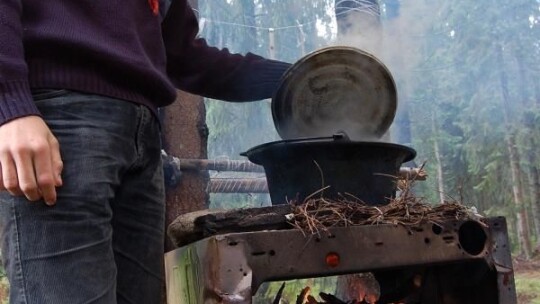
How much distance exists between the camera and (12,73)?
1.42m

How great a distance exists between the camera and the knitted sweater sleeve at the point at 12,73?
1.41 metres

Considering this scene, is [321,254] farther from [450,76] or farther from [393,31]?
[450,76]

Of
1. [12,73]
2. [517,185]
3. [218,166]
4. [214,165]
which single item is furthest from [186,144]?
[517,185]

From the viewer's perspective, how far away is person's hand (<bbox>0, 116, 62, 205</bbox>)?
1.36 m

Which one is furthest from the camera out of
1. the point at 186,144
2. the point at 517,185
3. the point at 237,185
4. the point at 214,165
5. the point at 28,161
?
the point at 517,185

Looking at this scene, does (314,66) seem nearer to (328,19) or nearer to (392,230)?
(392,230)

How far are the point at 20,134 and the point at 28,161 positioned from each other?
0.07m

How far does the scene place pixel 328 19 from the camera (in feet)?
27.3

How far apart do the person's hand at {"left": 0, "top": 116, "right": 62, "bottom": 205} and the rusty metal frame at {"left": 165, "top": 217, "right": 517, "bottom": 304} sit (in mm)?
645

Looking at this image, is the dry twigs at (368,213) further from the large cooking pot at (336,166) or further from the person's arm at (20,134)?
the person's arm at (20,134)

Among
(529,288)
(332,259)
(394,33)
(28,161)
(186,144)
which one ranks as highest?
(394,33)

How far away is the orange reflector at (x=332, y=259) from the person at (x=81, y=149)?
58cm

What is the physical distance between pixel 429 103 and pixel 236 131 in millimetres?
5525

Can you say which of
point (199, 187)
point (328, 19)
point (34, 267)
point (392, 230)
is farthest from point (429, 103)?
point (34, 267)
